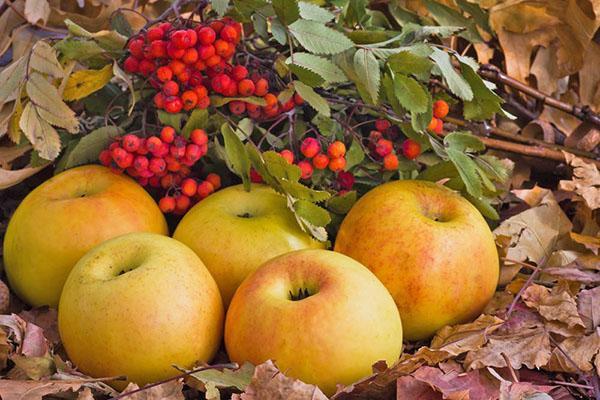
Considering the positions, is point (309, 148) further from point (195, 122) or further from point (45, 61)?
point (45, 61)

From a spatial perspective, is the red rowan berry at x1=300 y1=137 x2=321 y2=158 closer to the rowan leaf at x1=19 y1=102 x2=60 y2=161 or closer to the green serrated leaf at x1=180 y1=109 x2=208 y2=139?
the green serrated leaf at x1=180 y1=109 x2=208 y2=139

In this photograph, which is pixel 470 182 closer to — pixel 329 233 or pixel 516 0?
pixel 329 233

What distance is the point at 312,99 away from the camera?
3.74 ft

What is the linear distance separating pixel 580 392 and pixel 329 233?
43 cm

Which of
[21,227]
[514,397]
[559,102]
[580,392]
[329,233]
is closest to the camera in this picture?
[514,397]

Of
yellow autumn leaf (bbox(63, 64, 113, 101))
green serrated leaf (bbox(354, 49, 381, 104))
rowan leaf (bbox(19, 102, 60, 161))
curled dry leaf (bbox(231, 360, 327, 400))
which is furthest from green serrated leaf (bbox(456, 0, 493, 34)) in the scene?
curled dry leaf (bbox(231, 360, 327, 400))

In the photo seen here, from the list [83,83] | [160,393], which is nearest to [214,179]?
[83,83]

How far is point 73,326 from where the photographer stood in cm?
96

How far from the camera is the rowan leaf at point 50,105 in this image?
44.0 inches

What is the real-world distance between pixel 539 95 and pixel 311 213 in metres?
0.58

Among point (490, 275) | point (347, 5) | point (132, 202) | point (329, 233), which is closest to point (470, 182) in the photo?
point (490, 275)

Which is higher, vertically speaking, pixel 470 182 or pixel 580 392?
pixel 470 182

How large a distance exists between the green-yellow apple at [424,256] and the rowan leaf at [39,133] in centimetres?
41

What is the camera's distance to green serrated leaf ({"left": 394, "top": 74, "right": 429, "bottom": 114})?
3.63ft
